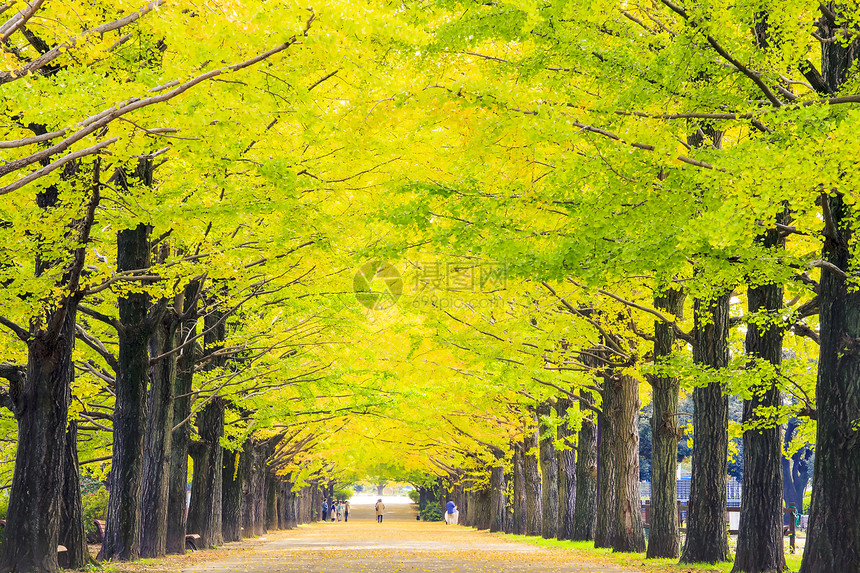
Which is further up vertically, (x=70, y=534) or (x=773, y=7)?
(x=773, y=7)

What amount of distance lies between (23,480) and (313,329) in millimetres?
11142

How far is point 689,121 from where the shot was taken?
9.21 m

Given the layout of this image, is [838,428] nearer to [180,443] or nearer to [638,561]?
[638,561]

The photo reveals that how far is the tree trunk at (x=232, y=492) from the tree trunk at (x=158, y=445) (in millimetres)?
10270

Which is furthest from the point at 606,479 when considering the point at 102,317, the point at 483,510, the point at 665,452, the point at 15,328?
the point at 483,510

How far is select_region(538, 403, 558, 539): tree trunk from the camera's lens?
26.4 m

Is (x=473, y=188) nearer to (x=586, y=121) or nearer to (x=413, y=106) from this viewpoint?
(x=413, y=106)

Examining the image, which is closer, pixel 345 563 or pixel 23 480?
pixel 23 480

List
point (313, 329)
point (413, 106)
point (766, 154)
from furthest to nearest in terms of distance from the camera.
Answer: point (313, 329) → point (413, 106) → point (766, 154)

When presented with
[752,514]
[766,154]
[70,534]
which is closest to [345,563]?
[70,534]

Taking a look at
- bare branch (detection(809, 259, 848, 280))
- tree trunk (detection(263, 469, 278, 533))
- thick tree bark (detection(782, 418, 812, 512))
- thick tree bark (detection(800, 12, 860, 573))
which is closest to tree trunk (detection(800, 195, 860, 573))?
thick tree bark (detection(800, 12, 860, 573))

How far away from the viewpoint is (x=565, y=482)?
26.0m

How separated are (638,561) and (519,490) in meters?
17.5

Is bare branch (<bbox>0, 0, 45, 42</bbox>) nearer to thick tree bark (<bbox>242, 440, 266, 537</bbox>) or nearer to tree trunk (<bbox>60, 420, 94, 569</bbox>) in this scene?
tree trunk (<bbox>60, 420, 94, 569</bbox>)
